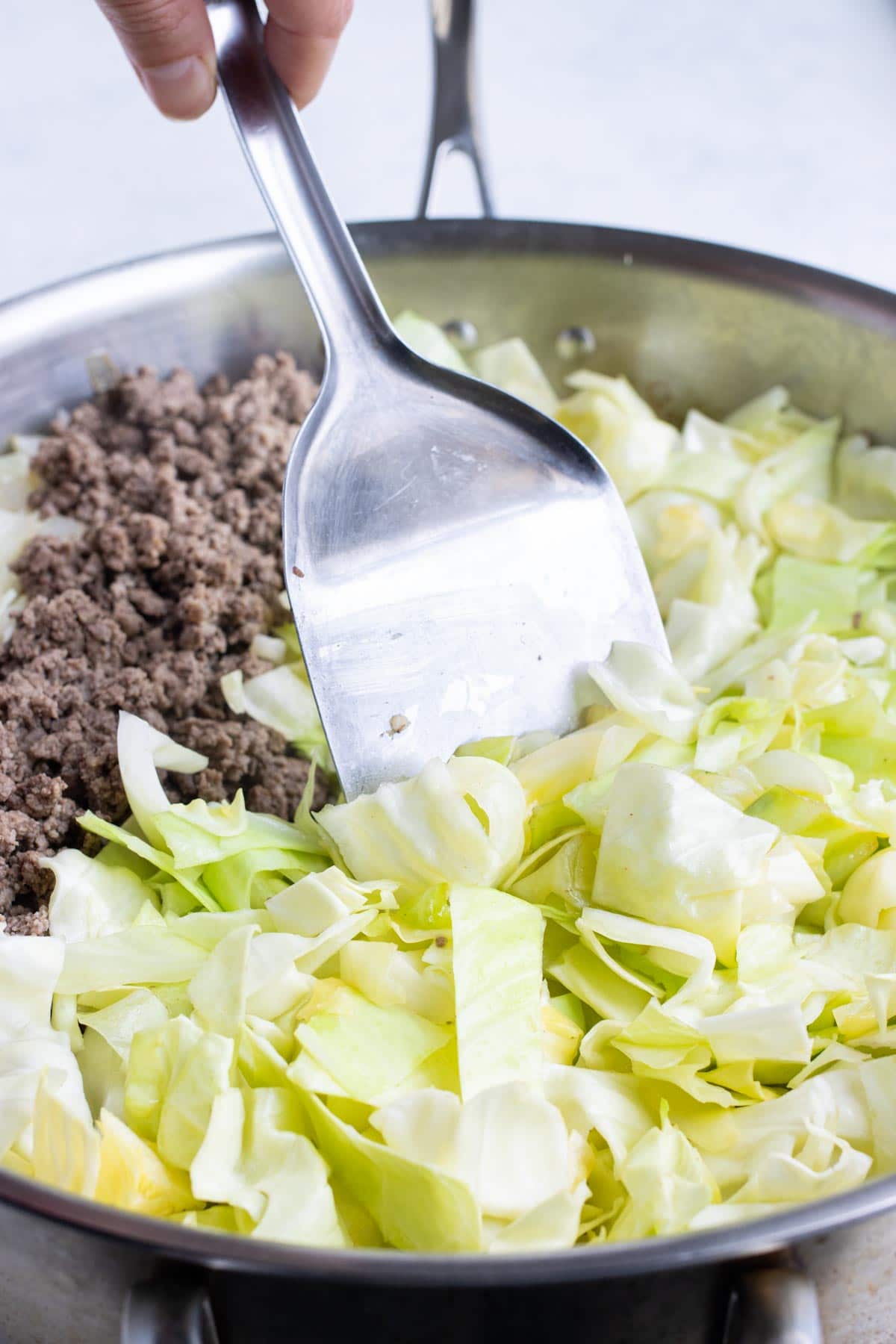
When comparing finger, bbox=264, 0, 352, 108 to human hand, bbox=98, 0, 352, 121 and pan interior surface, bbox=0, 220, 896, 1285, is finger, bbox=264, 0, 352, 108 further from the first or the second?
pan interior surface, bbox=0, 220, 896, 1285

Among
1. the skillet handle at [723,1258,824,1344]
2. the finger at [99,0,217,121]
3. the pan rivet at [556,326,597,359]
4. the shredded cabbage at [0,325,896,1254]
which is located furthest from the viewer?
the pan rivet at [556,326,597,359]

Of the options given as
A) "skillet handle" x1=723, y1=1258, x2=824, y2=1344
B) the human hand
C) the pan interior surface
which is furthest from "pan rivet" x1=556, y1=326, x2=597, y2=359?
"skillet handle" x1=723, y1=1258, x2=824, y2=1344

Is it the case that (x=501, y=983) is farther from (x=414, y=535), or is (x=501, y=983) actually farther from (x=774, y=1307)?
(x=414, y=535)

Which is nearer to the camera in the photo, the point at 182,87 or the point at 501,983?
the point at 501,983

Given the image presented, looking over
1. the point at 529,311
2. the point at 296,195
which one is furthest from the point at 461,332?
the point at 296,195

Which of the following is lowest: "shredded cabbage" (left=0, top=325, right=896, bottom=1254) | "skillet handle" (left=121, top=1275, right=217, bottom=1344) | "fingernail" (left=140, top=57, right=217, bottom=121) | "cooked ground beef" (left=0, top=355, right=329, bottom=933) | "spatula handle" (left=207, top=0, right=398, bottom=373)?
"shredded cabbage" (left=0, top=325, right=896, bottom=1254)

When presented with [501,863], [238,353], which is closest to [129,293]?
[238,353]
